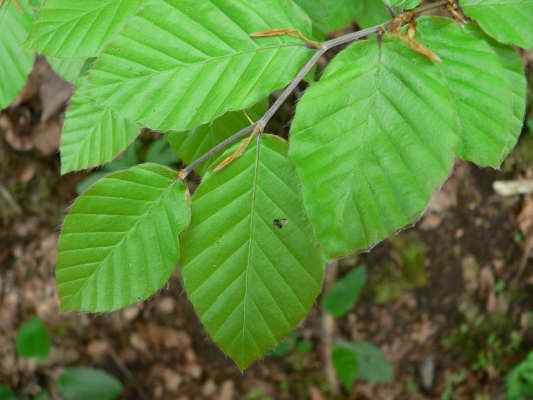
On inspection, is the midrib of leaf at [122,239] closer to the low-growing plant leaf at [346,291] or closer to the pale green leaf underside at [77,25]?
the pale green leaf underside at [77,25]

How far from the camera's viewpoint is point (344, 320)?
235 cm

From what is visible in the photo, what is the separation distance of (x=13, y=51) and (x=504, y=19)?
0.95 meters

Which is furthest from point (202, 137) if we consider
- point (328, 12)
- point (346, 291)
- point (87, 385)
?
point (87, 385)

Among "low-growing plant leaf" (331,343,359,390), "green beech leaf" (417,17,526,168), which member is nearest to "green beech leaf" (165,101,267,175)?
"green beech leaf" (417,17,526,168)

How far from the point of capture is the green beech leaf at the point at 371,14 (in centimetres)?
98

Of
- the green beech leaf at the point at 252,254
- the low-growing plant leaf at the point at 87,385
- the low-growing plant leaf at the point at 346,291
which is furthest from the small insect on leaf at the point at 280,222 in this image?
the low-growing plant leaf at the point at 87,385

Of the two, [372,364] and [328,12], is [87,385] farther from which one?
[328,12]

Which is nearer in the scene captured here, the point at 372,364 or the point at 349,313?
the point at 372,364

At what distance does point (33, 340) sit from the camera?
7.04 feet

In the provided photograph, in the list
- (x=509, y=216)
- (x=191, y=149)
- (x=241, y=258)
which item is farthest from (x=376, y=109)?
(x=509, y=216)

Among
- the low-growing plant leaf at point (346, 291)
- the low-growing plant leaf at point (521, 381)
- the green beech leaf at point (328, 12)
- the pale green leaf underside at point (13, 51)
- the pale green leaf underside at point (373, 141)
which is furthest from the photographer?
the low-growing plant leaf at point (521, 381)

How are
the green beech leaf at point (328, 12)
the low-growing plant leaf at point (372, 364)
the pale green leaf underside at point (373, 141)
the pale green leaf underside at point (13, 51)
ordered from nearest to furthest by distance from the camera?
the pale green leaf underside at point (373, 141) < the green beech leaf at point (328, 12) < the pale green leaf underside at point (13, 51) < the low-growing plant leaf at point (372, 364)

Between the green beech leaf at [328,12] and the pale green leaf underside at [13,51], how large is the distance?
0.57 meters

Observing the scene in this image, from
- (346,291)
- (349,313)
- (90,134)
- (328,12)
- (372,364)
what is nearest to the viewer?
(328,12)
